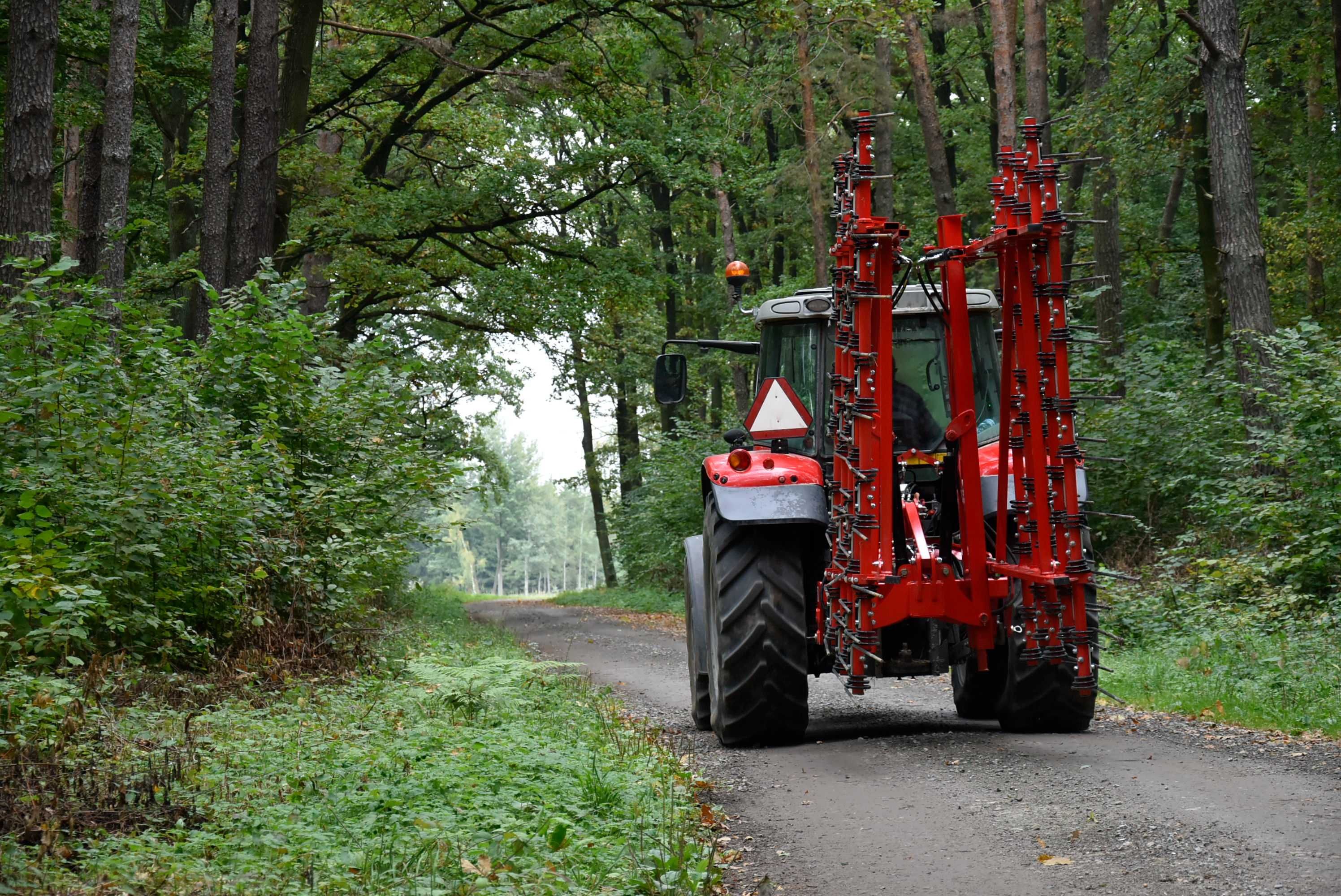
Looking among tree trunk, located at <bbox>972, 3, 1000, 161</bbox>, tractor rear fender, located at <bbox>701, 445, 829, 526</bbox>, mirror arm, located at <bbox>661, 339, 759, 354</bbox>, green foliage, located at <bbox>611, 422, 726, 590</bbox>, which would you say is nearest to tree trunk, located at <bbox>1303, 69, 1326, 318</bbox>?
tree trunk, located at <bbox>972, 3, 1000, 161</bbox>

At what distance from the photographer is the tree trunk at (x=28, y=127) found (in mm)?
10539

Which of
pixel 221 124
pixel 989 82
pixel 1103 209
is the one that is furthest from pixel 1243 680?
pixel 989 82

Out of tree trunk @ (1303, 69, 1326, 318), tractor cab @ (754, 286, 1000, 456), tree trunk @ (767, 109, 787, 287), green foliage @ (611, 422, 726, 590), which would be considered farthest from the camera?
tree trunk @ (767, 109, 787, 287)

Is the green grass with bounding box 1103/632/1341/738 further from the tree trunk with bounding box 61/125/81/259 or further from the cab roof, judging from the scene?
the tree trunk with bounding box 61/125/81/259

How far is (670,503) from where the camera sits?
25.4 m

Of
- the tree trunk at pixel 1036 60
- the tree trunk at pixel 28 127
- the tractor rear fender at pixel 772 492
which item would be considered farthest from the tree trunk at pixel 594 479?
the tractor rear fender at pixel 772 492

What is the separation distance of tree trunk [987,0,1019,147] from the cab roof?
9.42 meters

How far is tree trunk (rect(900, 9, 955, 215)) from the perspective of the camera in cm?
2041

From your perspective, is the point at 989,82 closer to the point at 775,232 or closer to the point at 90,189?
the point at 775,232

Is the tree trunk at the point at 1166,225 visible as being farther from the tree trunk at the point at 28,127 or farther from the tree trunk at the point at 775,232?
the tree trunk at the point at 28,127

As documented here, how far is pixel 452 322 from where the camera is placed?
75.5 feet

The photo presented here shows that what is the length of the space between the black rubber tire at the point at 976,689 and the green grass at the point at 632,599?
14.7 m

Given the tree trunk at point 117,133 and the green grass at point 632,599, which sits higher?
the tree trunk at point 117,133

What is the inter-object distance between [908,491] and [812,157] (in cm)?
1545
